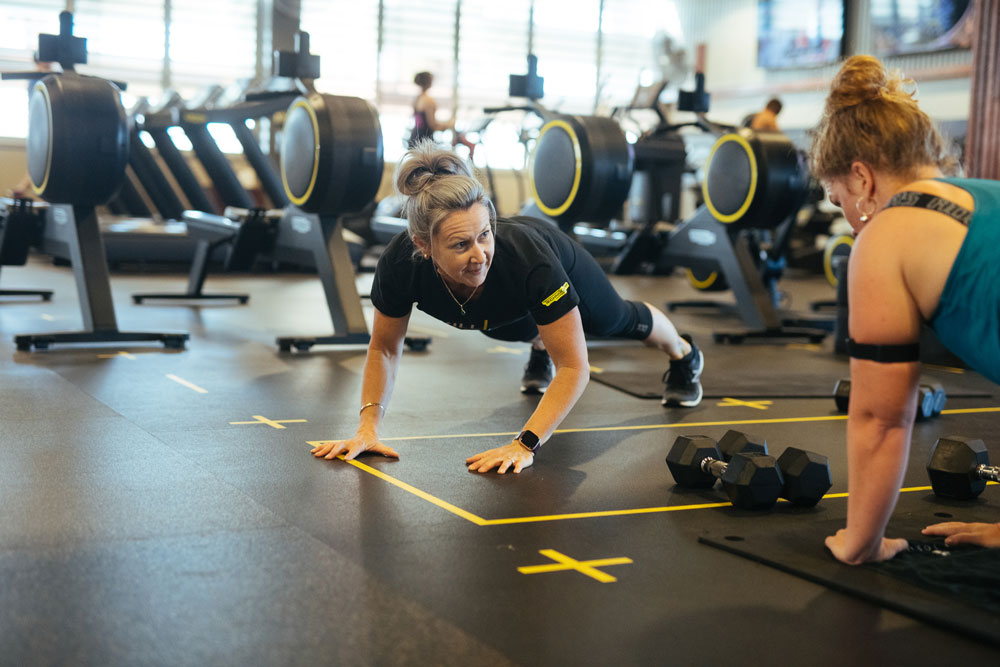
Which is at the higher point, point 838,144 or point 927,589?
point 838,144

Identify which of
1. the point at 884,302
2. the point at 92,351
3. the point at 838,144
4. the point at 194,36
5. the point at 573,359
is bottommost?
the point at 92,351

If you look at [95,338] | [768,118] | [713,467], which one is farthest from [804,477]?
[768,118]

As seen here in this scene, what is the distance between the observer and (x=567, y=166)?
5.21m

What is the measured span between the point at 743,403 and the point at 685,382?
30 centimetres

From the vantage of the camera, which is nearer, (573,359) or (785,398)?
(573,359)

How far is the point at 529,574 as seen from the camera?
70.7 inches

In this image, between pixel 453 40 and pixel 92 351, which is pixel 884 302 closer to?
pixel 92 351

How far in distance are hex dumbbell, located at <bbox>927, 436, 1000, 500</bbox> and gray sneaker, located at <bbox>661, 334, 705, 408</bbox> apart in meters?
1.18

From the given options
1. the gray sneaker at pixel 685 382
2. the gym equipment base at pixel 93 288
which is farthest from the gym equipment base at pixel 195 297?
the gray sneaker at pixel 685 382

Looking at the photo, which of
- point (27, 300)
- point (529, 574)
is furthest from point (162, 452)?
point (27, 300)

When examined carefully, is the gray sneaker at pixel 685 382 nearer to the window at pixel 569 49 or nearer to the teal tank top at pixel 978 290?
the teal tank top at pixel 978 290

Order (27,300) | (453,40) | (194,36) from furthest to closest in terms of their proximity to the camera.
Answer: (453,40) → (194,36) → (27,300)

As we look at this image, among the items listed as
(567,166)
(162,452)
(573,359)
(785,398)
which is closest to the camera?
(573,359)

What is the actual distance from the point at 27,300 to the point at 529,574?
5235mm
